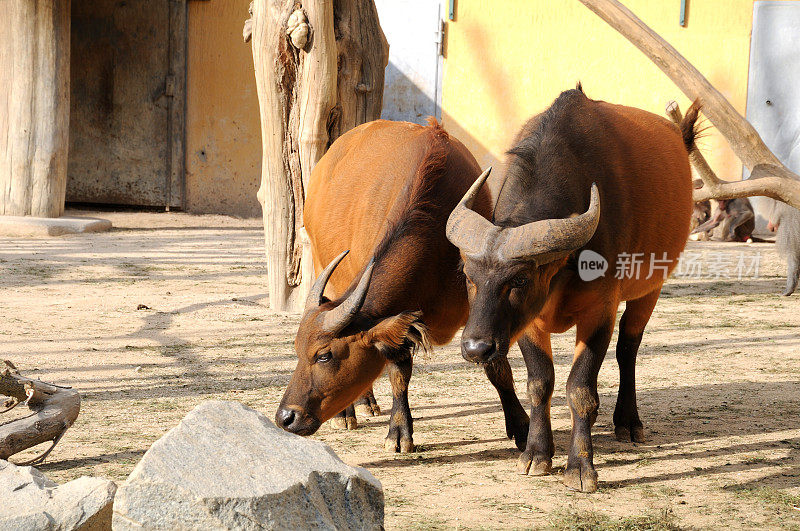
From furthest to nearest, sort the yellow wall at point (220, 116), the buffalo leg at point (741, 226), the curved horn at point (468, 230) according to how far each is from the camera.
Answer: the yellow wall at point (220, 116), the buffalo leg at point (741, 226), the curved horn at point (468, 230)

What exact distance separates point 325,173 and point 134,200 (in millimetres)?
9663

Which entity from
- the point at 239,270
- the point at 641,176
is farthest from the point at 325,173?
the point at 239,270

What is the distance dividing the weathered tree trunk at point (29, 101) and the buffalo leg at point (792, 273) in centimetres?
880

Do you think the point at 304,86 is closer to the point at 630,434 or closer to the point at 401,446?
the point at 401,446

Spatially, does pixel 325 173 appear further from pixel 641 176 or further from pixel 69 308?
pixel 69 308

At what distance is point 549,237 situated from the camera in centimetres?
384

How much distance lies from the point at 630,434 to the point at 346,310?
1876 millimetres

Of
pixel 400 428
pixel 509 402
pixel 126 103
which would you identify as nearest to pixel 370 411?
pixel 400 428

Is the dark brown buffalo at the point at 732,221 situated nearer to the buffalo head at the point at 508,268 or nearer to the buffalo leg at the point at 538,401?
Result: the buffalo leg at the point at 538,401

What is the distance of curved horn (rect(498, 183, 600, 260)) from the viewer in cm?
383

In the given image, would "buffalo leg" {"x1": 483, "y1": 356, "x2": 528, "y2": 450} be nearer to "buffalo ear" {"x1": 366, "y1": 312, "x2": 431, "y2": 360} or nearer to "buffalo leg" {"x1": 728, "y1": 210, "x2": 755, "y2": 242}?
"buffalo ear" {"x1": 366, "y1": 312, "x2": 431, "y2": 360}

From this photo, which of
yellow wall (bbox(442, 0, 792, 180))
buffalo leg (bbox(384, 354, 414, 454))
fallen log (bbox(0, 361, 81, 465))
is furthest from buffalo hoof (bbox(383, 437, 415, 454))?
yellow wall (bbox(442, 0, 792, 180))

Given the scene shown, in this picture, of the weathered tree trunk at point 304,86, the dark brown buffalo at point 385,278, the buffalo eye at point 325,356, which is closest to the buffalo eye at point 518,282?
the dark brown buffalo at point 385,278

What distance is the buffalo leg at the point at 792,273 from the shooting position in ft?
31.2
